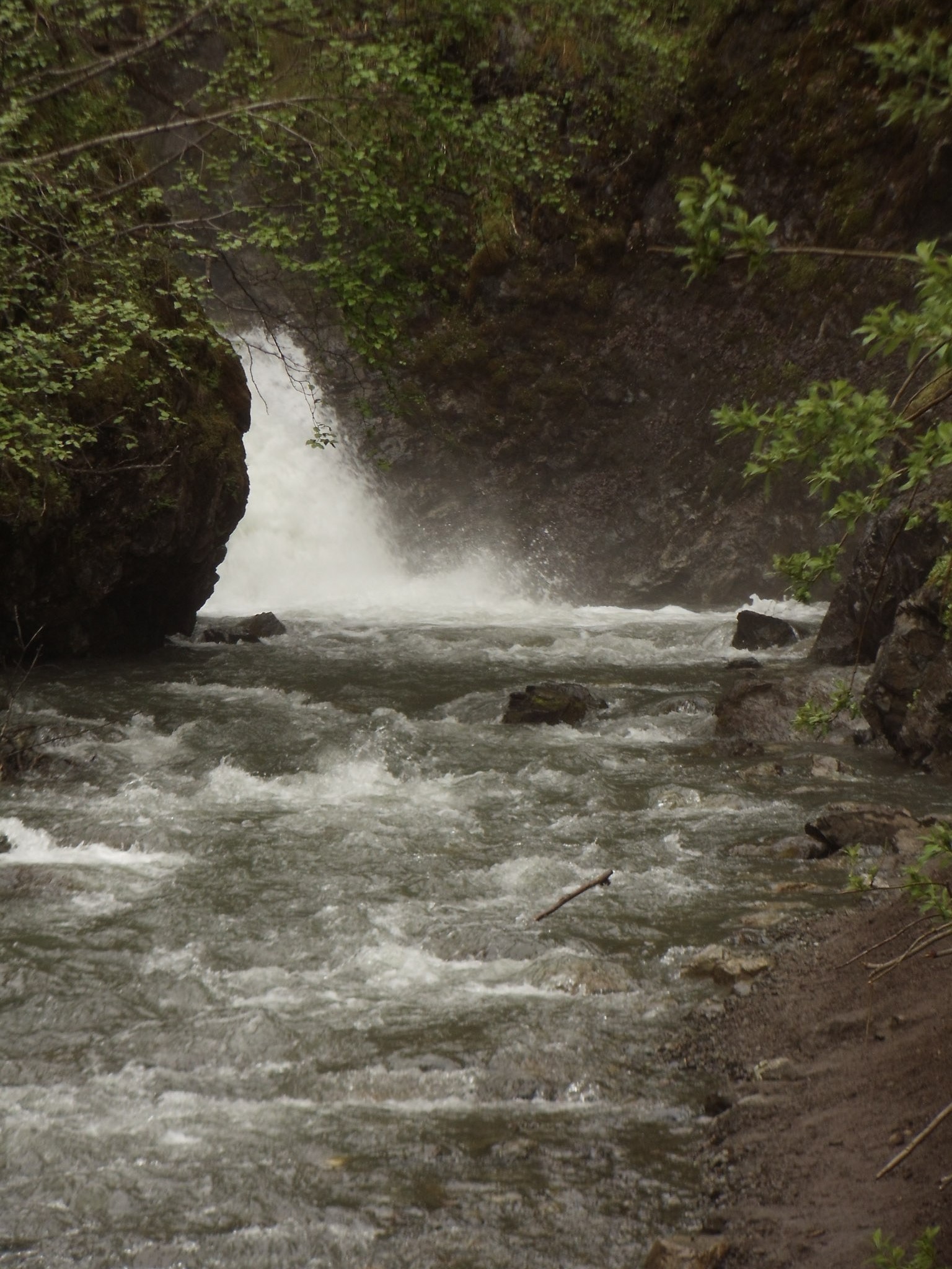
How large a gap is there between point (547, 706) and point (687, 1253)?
958 centimetres

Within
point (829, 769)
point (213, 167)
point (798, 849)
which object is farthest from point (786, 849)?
point (213, 167)

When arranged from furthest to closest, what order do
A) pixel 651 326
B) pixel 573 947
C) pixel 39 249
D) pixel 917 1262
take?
pixel 651 326
pixel 39 249
pixel 573 947
pixel 917 1262

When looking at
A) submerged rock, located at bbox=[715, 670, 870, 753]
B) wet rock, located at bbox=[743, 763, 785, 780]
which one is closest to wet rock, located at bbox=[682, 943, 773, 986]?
wet rock, located at bbox=[743, 763, 785, 780]

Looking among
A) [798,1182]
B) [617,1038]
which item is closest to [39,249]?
[617,1038]

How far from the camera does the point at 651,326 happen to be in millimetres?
24859

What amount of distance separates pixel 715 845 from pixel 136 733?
635 cm

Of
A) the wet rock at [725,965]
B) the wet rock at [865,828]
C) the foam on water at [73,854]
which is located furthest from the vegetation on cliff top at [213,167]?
the wet rock at [725,965]

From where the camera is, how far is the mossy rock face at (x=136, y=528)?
1366 centimetres

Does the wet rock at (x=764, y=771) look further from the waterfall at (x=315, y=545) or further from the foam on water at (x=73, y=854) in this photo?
the waterfall at (x=315, y=545)

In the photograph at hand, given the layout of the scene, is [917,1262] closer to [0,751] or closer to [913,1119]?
[913,1119]

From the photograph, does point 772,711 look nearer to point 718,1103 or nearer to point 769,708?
point 769,708

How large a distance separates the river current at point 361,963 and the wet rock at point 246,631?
3.28 m

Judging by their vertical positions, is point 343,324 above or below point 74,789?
above

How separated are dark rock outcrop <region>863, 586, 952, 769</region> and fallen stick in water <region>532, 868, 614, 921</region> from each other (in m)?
4.55
